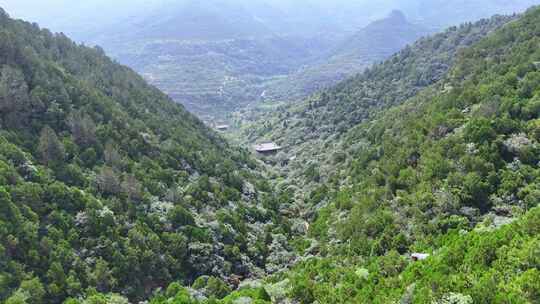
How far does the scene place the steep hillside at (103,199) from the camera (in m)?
32.5

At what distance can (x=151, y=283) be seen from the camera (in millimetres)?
36156

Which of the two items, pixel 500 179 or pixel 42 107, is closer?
pixel 500 179

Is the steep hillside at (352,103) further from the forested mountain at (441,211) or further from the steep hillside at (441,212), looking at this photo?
the steep hillside at (441,212)

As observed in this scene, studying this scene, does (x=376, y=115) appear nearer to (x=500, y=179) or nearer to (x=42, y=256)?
(x=500, y=179)

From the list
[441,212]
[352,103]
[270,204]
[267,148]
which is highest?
[352,103]

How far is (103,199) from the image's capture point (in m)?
40.7

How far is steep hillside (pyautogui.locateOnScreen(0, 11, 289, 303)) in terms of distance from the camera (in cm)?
3250

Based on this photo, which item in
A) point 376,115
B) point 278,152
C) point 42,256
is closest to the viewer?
point 42,256

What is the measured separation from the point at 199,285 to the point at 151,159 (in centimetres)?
2053

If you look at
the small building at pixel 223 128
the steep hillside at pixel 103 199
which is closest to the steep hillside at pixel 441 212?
the steep hillside at pixel 103 199

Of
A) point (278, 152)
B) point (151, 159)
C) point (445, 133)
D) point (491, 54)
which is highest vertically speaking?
point (491, 54)

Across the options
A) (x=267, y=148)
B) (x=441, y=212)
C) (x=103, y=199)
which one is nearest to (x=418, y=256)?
(x=441, y=212)

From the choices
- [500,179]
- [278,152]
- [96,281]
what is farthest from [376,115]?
[96,281]

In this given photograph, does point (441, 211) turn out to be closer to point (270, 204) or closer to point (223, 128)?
point (270, 204)
